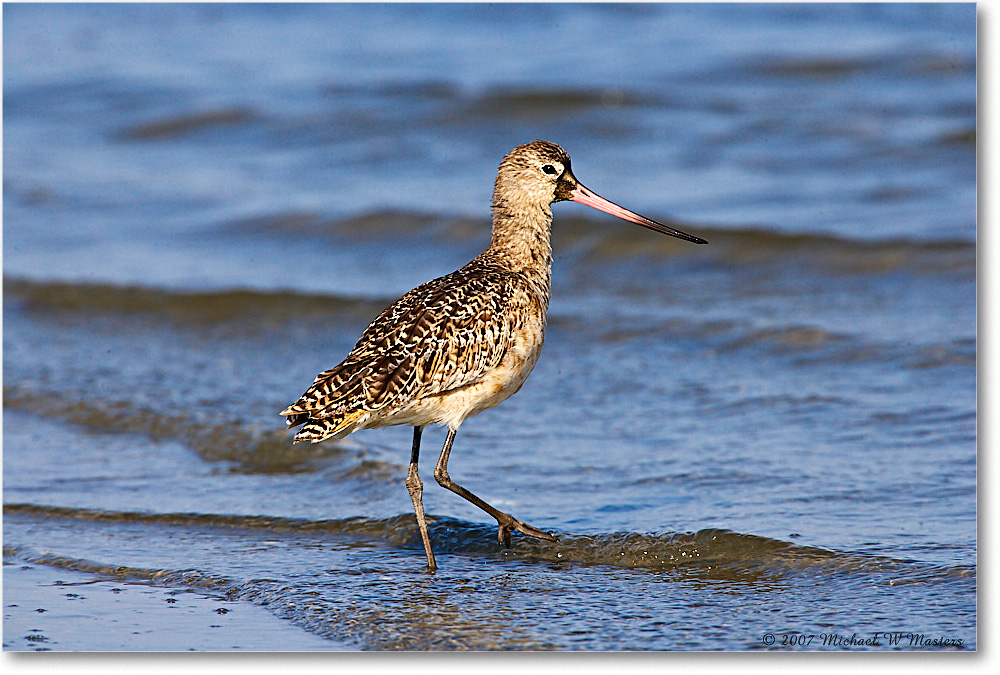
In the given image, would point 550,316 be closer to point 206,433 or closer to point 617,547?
point 206,433

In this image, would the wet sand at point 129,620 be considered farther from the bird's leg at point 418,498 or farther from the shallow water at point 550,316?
the bird's leg at point 418,498

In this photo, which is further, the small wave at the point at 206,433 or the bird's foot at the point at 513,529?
the small wave at the point at 206,433

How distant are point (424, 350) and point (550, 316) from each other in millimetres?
4116

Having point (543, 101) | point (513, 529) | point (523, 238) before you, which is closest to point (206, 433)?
point (513, 529)

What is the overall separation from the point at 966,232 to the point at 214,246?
19.6ft

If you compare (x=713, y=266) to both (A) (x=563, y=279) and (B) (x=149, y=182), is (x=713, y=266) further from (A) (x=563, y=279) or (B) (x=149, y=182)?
(B) (x=149, y=182)

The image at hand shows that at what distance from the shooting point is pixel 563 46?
15.1 meters

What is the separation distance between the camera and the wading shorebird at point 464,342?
469 cm

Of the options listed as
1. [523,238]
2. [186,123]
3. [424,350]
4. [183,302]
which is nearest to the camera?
[424,350]

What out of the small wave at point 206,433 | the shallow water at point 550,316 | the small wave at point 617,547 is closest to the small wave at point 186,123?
the shallow water at point 550,316

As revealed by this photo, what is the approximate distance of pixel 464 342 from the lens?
16.2ft

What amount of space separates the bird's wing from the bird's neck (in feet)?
0.91

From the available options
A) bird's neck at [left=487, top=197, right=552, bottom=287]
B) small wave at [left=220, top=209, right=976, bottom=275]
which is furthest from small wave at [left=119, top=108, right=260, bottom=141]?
bird's neck at [left=487, top=197, right=552, bottom=287]

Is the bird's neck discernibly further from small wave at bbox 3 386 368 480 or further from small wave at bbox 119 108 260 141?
small wave at bbox 119 108 260 141
